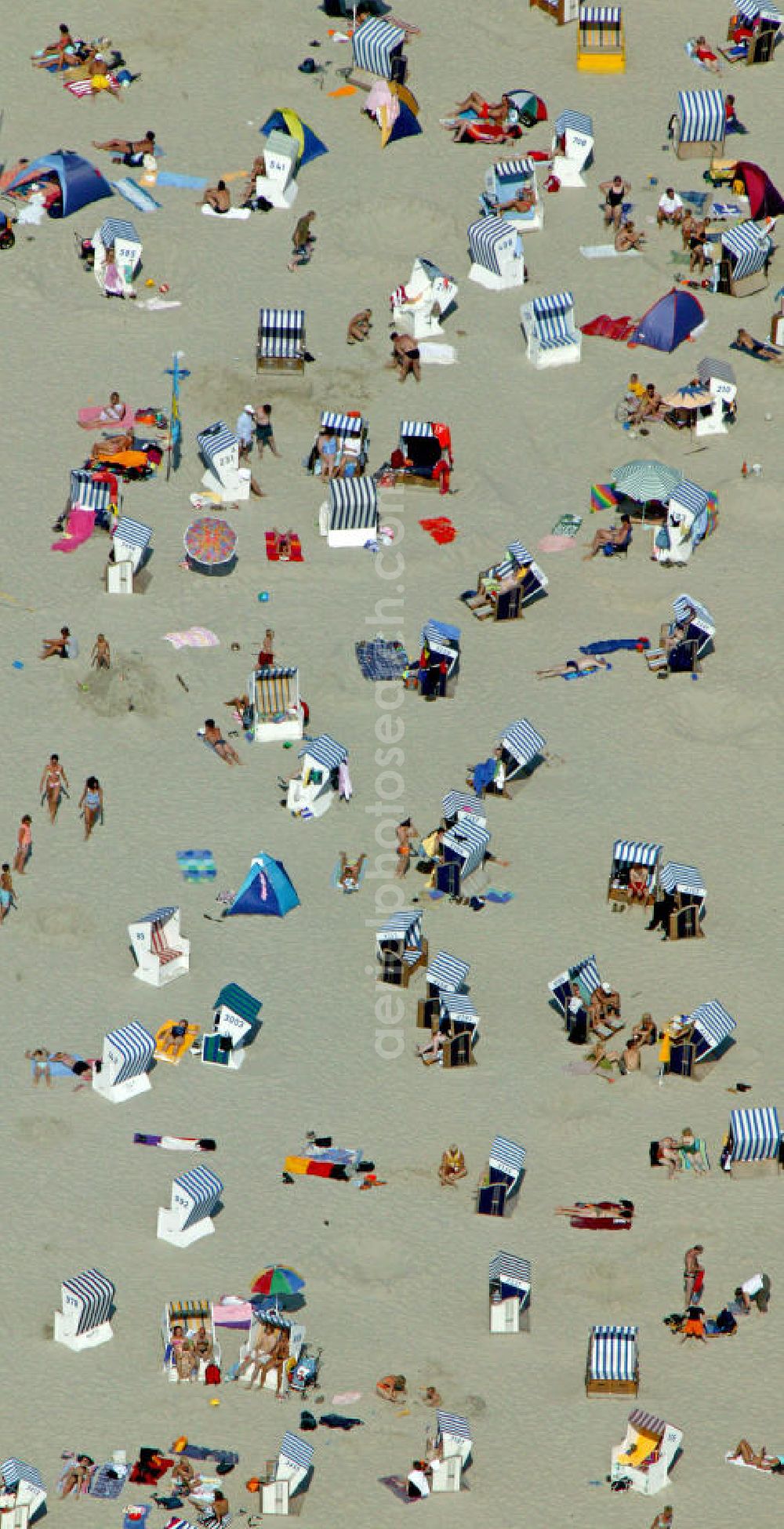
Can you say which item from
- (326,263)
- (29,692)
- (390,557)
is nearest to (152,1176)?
(29,692)

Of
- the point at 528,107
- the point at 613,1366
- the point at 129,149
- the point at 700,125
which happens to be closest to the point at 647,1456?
the point at 613,1366

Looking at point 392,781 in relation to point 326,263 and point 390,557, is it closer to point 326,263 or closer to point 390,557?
point 390,557

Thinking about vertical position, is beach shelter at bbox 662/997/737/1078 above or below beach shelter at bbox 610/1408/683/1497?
above

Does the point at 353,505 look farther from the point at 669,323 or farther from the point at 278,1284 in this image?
the point at 278,1284

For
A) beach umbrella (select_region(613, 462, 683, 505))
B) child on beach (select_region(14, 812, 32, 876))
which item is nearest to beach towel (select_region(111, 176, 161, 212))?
beach umbrella (select_region(613, 462, 683, 505))

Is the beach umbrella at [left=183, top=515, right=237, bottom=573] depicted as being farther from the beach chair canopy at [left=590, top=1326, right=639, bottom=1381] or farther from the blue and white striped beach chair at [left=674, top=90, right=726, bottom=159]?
the beach chair canopy at [left=590, top=1326, right=639, bottom=1381]

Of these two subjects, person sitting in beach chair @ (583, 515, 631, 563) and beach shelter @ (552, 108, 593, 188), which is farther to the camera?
beach shelter @ (552, 108, 593, 188)
